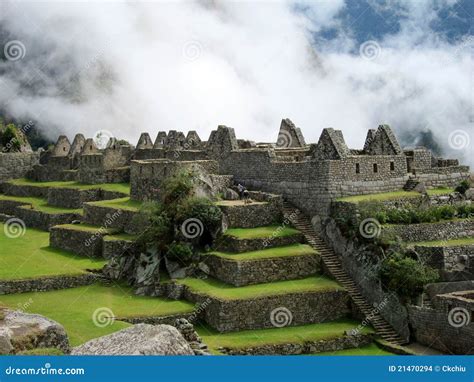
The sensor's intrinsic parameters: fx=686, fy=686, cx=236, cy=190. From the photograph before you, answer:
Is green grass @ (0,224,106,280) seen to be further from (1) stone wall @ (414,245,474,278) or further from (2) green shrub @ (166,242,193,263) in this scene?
(1) stone wall @ (414,245,474,278)

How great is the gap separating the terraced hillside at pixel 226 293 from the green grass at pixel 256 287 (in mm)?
37

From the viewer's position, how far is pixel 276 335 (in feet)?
77.0

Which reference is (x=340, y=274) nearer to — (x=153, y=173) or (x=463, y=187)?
(x=463, y=187)

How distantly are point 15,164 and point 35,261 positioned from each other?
2500cm

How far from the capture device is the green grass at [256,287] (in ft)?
Result: 80.5

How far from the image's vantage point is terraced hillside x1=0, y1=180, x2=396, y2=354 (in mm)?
23359

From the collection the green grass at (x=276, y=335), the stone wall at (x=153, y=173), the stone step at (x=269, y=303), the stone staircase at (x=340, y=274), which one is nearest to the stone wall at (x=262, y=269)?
the stone step at (x=269, y=303)

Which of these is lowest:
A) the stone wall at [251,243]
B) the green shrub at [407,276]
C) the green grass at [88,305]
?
the green grass at [88,305]

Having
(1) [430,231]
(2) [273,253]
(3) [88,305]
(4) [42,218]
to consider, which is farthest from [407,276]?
(4) [42,218]

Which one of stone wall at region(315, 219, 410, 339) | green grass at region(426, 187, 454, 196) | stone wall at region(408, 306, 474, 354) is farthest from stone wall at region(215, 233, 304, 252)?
green grass at region(426, 187, 454, 196)

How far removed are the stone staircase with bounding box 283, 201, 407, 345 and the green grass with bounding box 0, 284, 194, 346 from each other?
230 inches

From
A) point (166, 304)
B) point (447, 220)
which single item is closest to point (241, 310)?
point (166, 304)

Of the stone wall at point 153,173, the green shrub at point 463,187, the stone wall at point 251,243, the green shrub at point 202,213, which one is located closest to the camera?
the stone wall at point 251,243

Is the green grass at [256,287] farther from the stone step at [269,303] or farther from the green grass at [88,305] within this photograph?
the green grass at [88,305]
